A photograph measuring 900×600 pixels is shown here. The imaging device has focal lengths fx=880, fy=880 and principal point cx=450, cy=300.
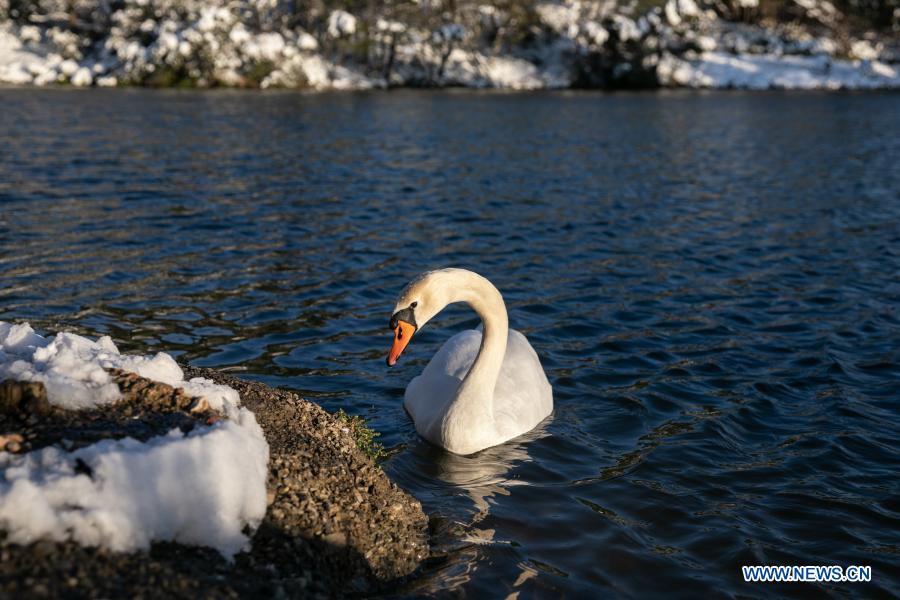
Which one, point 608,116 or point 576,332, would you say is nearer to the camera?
point 576,332

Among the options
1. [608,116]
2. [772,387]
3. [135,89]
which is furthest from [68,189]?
[135,89]

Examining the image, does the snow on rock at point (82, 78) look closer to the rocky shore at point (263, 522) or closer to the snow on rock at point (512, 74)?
the snow on rock at point (512, 74)

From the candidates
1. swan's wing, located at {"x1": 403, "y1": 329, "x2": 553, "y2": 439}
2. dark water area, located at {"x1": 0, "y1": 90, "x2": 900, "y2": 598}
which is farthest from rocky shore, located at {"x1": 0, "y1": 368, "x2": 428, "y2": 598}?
swan's wing, located at {"x1": 403, "y1": 329, "x2": 553, "y2": 439}

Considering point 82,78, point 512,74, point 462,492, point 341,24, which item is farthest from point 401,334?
point 512,74

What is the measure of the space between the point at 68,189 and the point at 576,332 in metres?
12.1

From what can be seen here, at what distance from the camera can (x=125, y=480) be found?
12.9 feet

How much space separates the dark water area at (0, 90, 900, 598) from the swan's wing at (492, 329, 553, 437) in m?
0.21

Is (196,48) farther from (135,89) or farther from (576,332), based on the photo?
(576,332)

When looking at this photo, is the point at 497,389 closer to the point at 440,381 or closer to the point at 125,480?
the point at 440,381

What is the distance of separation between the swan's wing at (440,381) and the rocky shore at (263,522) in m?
1.90

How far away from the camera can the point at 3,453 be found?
4.02m

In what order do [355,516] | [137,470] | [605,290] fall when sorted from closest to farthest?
[137,470] → [355,516] → [605,290]

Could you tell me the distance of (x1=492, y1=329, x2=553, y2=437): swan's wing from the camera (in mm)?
7910

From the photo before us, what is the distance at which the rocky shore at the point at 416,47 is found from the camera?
52844 millimetres
